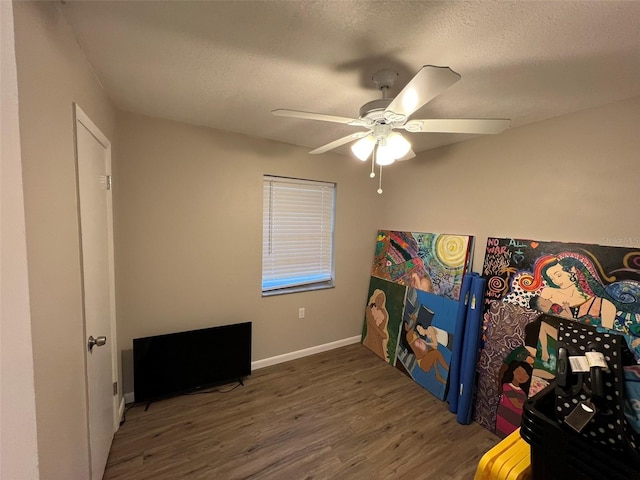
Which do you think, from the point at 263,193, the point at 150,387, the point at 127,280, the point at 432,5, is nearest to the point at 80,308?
the point at 127,280

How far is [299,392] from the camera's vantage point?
2.44 metres

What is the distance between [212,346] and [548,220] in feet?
9.72

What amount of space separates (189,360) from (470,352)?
2.41 m

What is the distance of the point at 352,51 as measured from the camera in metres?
1.23

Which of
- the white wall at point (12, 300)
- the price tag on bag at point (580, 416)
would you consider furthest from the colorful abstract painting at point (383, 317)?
the white wall at point (12, 300)

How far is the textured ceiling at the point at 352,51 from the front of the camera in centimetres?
100

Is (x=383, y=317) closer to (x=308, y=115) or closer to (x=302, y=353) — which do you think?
(x=302, y=353)

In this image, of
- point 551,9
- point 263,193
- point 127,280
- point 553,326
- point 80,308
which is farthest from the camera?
point 263,193

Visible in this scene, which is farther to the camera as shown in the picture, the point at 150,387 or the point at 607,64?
the point at 150,387

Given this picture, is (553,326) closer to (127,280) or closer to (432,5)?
(432,5)

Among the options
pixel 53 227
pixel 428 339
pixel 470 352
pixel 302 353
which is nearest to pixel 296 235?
pixel 302 353

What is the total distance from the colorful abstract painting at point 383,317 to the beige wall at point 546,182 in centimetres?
85

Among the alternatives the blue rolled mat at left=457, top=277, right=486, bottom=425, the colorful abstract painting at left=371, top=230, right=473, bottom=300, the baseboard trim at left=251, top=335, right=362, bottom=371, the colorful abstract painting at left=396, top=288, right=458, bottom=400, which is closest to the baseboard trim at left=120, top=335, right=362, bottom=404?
the baseboard trim at left=251, top=335, right=362, bottom=371

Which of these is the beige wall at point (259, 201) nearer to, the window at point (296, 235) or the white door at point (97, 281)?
the window at point (296, 235)
